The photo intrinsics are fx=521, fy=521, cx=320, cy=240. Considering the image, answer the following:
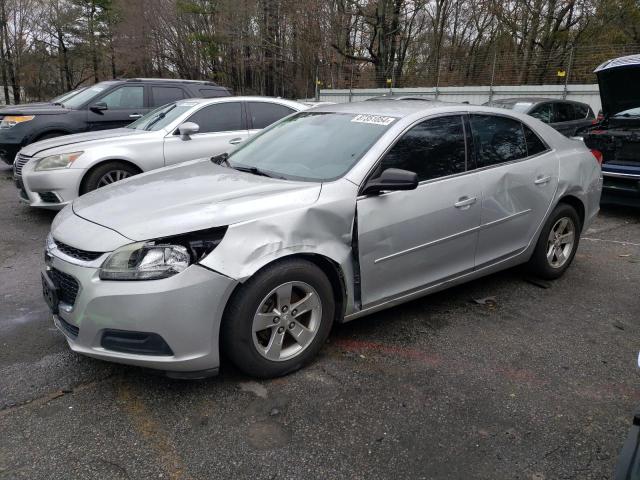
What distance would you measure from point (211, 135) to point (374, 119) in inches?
150

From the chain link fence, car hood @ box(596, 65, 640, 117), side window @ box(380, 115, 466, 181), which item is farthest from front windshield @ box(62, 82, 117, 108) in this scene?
the chain link fence

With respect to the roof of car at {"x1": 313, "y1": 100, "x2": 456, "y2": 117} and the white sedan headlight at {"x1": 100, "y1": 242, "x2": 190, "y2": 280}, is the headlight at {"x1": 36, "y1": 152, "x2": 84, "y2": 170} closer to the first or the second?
the roof of car at {"x1": 313, "y1": 100, "x2": 456, "y2": 117}

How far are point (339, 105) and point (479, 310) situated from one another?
199cm

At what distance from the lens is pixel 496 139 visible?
405cm

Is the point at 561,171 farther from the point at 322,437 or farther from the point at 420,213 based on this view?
the point at 322,437

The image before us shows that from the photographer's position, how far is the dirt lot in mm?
2320

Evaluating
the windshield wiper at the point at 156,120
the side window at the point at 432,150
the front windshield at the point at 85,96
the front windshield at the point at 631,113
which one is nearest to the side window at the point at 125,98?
the front windshield at the point at 85,96

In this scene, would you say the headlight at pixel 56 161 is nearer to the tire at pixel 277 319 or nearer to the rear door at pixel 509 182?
the tire at pixel 277 319

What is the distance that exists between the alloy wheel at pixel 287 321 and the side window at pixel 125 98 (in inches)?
281

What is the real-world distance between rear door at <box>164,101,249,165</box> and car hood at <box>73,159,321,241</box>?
124 inches

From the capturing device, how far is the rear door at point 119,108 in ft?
28.1

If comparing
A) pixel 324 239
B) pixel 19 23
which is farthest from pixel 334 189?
pixel 19 23

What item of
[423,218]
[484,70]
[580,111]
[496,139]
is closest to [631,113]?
[496,139]

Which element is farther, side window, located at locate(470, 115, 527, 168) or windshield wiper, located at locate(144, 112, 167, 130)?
windshield wiper, located at locate(144, 112, 167, 130)
